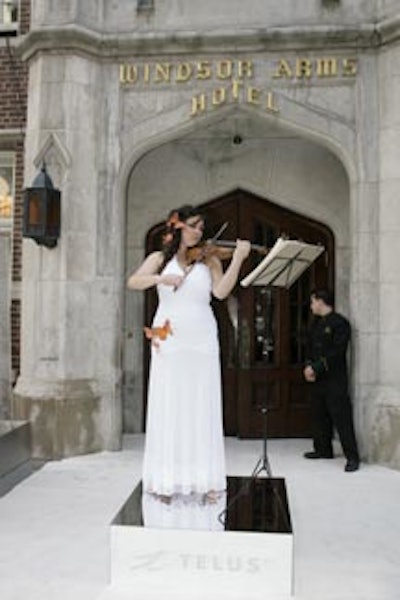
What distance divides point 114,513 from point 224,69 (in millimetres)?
4982

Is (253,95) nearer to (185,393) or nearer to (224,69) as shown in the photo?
(224,69)

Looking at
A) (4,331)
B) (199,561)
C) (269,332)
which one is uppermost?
(4,331)

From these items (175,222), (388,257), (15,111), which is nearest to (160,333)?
(175,222)

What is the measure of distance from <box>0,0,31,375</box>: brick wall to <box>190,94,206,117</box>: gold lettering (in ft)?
7.92

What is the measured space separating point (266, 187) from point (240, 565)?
635 centimetres

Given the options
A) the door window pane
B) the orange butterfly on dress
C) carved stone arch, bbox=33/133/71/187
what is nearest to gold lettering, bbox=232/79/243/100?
carved stone arch, bbox=33/133/71/187

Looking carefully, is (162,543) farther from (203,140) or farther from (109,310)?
(203,140)

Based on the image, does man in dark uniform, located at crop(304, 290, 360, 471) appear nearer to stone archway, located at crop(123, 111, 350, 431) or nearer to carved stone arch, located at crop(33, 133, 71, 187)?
stone archway, located at crop(123, 111, 350, 431)

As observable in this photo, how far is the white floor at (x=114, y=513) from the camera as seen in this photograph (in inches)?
168

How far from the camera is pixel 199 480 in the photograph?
4.29m

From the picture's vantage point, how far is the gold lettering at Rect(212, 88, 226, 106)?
811 cm

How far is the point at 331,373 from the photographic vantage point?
7715 mm

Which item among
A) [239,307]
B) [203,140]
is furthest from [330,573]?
[203,140]

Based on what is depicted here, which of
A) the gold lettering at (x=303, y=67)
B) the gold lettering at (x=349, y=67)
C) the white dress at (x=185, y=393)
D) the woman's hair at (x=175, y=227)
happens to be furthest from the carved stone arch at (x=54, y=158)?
the white dress at (x=185, y=393)
